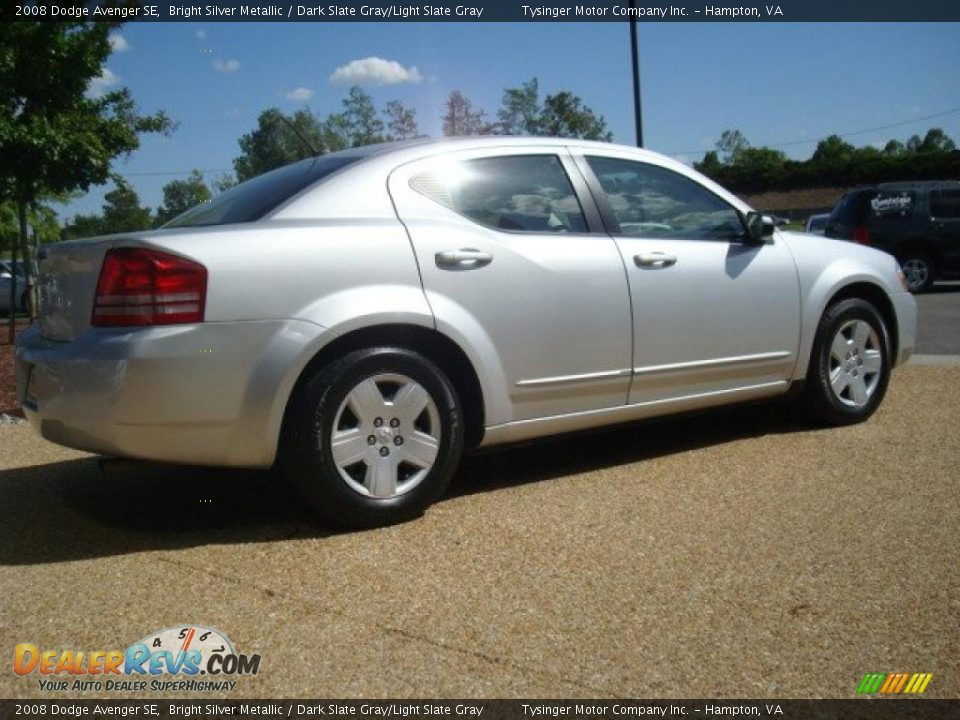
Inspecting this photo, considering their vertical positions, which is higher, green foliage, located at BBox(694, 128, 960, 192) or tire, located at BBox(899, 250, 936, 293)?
green foliage, located at BBox(694, 128, 960, 192)

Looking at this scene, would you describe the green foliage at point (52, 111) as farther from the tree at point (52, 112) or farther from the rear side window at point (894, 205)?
the rear side window at point (894, 205)

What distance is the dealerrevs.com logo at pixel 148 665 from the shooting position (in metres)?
2.53

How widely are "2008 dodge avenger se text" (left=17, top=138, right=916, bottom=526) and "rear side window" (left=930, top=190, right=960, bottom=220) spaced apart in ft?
40.3

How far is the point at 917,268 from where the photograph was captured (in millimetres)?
16109

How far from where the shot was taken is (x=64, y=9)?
32.6 feet

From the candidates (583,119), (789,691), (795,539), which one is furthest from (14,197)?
(583,119)

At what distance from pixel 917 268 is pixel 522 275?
45.7 feet

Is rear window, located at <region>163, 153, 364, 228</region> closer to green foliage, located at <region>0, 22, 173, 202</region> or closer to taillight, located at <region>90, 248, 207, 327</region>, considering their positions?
taillight, located at <region>90, 248, 207, 327</region>

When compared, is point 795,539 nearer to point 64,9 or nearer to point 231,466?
point 231,466

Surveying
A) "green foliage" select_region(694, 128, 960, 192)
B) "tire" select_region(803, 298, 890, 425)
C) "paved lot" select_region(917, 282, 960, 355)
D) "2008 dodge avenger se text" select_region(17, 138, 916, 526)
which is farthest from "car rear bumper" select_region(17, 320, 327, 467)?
"green foliage" select_region(694, 128, 960, 192)

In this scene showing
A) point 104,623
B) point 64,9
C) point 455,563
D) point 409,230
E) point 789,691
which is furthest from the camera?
point 64,9

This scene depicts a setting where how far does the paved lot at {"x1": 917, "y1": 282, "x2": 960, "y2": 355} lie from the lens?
9.14m

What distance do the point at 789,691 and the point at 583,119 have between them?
26289mm

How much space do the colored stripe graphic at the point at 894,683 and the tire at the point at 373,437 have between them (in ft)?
6.05
